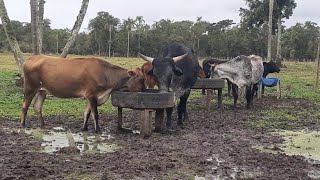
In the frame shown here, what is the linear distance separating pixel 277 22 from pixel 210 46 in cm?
3278

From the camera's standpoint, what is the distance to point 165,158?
7.53 metres

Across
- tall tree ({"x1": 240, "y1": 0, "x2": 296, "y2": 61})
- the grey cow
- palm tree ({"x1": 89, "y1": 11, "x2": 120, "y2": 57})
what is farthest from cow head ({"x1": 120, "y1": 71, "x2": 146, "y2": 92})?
palm tree ({"x1": 89, "y1": 11, "x2": 120, "y2": 57})

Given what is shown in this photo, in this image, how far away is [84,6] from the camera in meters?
16.4

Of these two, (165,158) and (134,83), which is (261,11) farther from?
(165,158)

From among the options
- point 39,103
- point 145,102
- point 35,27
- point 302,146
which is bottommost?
point 302,146

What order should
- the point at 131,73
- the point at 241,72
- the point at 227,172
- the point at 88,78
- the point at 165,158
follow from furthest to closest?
1. the point at 241,72
2. the point at 131,73
3. the point at 88,78
4. the point at 165,158
5. the point at 227,172

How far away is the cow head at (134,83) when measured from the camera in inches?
403

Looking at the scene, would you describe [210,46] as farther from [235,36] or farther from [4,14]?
[4,14]

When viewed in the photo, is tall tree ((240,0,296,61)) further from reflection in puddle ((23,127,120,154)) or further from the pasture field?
reflection in puddle ((23,127,120,154))

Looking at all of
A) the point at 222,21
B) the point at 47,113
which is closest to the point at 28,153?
the point at 47,113

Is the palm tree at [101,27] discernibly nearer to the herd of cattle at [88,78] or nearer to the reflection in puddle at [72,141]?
the herd of cattle at [88,78]

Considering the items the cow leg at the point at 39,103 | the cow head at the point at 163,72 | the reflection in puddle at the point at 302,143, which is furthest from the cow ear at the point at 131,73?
the reflection in puddle at the point at 302,143

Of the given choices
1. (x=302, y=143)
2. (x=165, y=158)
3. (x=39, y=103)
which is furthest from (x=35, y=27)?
(x=302, y=143)

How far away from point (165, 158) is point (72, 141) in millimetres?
2290
